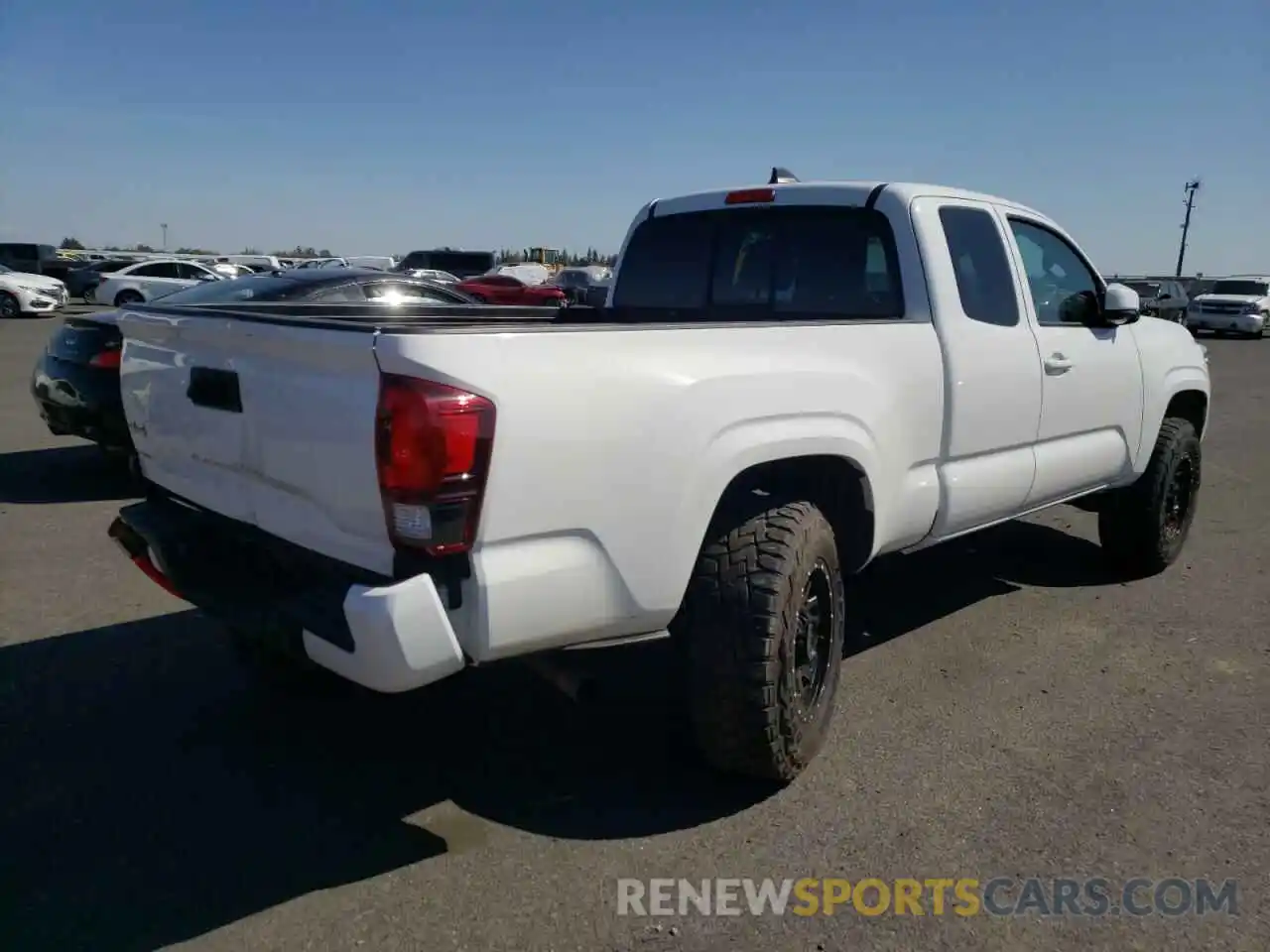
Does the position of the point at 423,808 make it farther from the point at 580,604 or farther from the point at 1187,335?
the point at 1187,335

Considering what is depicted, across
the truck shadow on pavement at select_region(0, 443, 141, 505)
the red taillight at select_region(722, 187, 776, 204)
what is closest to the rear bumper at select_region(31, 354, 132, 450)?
the truck shadow on pavement at select_region(0, 443, 141, 505)

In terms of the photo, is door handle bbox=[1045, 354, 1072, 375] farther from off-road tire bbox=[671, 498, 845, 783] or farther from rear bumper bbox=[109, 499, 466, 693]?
rear bumper bbox=[109, 499, 466, 693]

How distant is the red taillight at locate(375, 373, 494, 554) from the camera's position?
234 cm

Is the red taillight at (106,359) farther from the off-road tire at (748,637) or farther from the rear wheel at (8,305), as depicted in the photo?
the rear wheel at (8,305)

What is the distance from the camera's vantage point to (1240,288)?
107 ft

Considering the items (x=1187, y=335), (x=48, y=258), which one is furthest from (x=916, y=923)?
(x=48, y=258)

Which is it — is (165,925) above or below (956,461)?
below

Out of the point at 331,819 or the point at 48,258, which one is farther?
the point at 48,258

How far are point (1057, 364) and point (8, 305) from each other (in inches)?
1104

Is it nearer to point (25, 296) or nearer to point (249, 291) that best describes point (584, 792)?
point (249, 291)

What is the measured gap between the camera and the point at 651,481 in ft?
8.89

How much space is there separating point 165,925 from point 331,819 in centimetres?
59

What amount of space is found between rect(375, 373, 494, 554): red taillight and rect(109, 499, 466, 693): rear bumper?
0.45ft

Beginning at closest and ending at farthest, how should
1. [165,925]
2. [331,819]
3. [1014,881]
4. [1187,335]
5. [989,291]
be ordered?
[165,925]
[1014,881]
[331,819]
[989,291]
[1187,335]
